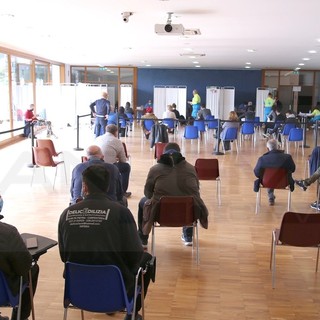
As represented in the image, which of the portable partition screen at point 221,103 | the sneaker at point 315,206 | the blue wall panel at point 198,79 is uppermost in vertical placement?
the blue wall panel at point 198,79

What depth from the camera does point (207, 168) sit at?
679cm

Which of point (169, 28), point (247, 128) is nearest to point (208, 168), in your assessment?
point (169, 28)

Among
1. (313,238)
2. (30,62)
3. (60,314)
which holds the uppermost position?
(30,62)

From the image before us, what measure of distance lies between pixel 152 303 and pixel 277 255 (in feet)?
5.84

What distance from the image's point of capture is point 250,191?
7.86 meters

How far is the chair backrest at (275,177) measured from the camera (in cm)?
629

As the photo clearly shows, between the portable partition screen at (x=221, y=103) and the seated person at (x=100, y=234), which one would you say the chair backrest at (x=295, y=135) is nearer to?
the portable partition screen at (x=221, y=103)

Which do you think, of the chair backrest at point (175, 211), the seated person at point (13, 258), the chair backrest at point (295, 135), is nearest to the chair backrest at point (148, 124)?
the chair backrest at point (295, 135)

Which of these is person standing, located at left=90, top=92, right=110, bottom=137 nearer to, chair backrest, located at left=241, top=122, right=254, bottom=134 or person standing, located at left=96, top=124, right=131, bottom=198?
chair backrest, located at left=241, top=122, right=254, bottom=134

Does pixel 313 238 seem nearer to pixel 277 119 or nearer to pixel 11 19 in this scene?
pixel 11 19

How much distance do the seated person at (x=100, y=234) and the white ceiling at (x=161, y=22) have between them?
4.32 meters

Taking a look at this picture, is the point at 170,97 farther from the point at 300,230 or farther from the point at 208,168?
the point at 300,230

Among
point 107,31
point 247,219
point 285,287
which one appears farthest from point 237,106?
point 285,287

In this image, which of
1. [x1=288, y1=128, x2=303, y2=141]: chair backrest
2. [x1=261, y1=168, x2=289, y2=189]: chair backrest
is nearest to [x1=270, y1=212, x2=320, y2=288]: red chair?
[x1=261, y1=168, x2=289, y2=189]: chair backrest
